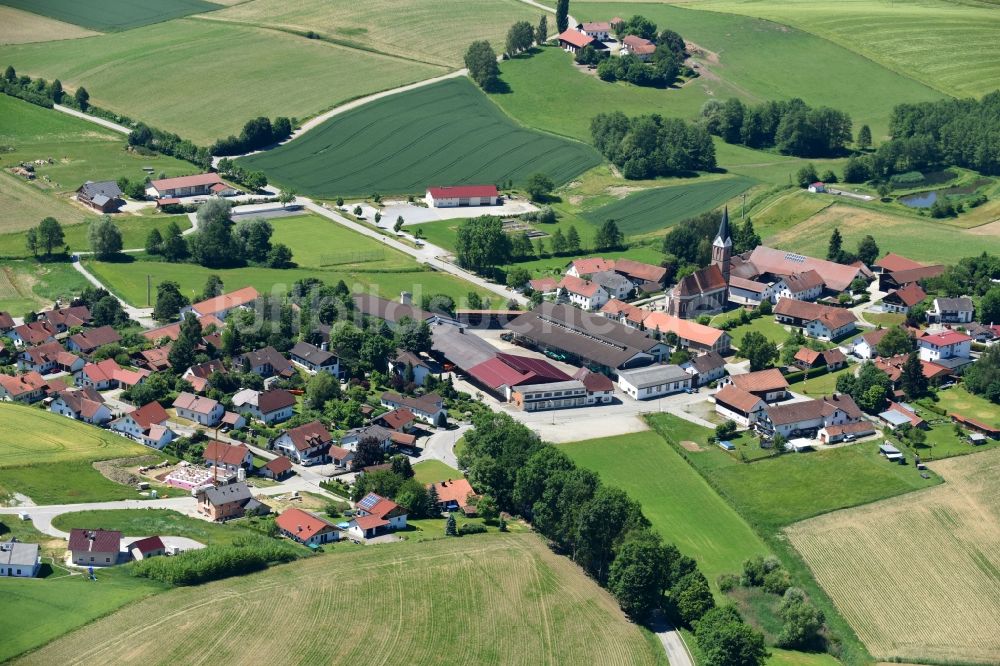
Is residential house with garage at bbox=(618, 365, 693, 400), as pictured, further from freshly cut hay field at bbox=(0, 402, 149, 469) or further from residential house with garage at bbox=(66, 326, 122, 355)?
residential house with garage at bbox=(66, 326, 122, 355)

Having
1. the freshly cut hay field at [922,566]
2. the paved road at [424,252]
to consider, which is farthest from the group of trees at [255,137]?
the freshly cut hay field at [922,566]

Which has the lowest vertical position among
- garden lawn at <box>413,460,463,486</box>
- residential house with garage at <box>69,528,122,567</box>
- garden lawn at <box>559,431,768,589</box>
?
garden lawn at <box>413,460,463,486</box>

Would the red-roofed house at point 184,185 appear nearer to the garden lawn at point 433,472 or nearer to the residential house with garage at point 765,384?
the garden lawn at point 433,472

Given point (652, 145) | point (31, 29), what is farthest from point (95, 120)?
point (652, 145)

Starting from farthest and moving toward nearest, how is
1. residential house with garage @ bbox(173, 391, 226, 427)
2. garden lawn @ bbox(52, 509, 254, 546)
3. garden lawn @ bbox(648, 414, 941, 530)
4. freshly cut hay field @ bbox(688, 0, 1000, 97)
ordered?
freshly cut hay field @ bbox(688, 0, 1000, 97) → residential house with garage @ bbox(173, 391, 226, 427) → garden lawn @ bbox(648, 414, 941, 530) → garden lawn @ bbox(52, 509, 254, 546)

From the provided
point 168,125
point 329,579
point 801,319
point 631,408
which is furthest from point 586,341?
point 168,125

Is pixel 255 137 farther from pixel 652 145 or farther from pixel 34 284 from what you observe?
pixel 652 145

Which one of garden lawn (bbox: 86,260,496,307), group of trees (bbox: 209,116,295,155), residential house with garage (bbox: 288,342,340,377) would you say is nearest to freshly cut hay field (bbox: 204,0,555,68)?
group of trees (bbox: 209,116,295,155)
